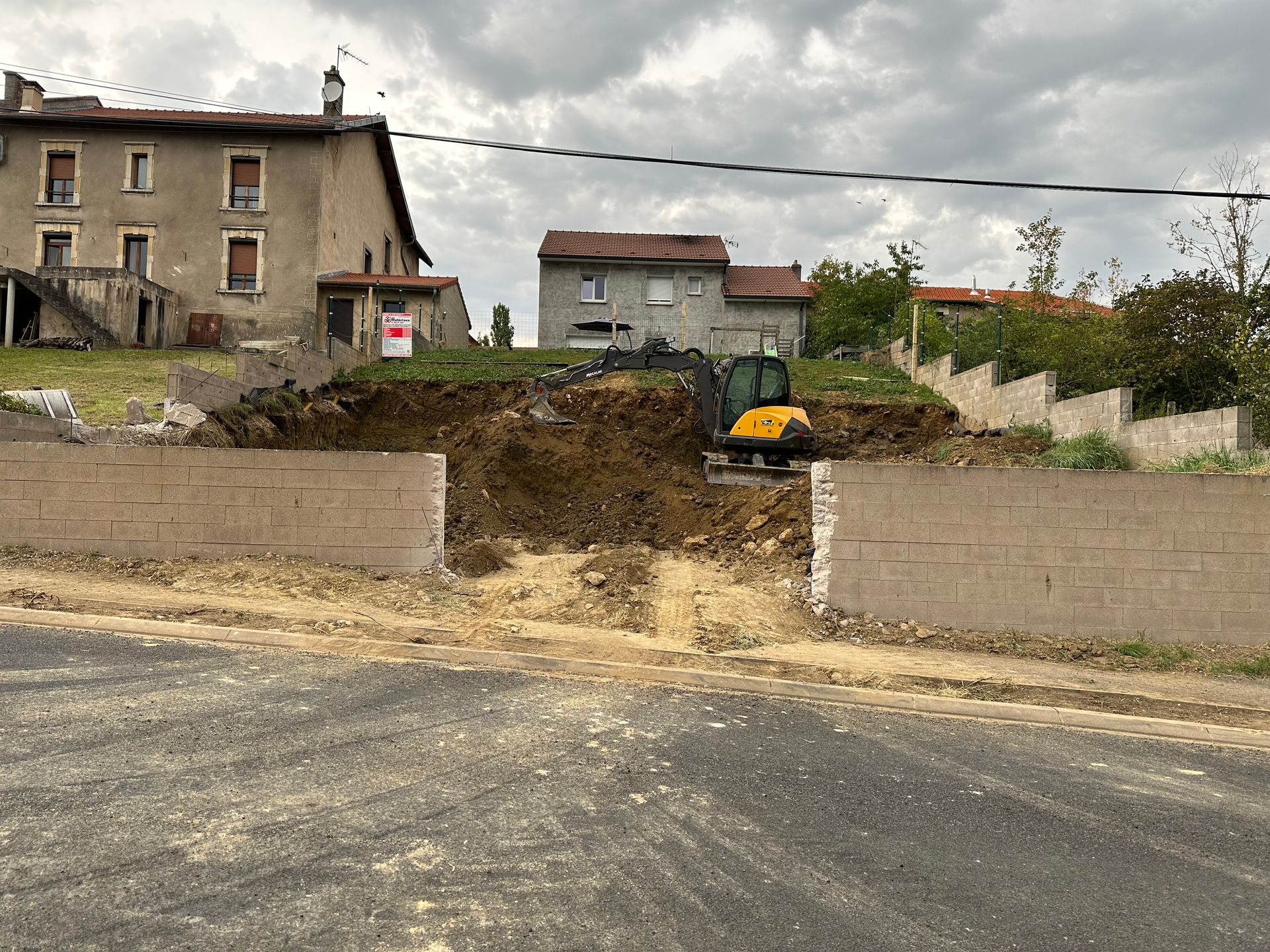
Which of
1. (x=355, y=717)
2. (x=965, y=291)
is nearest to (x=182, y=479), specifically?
(x=355, y=717)

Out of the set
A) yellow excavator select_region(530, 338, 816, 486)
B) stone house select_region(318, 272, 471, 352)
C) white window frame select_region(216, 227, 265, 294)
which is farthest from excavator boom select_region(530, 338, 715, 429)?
white window frame select_region(216, 227, 265, 294)

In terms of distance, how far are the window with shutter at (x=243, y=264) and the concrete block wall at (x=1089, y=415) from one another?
2536cm

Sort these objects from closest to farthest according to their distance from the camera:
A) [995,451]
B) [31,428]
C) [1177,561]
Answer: [1177,561] < [31,428] < [995,451]

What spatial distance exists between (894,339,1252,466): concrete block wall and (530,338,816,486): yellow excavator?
481cm

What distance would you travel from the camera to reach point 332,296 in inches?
1232

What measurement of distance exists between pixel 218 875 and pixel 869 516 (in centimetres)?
779

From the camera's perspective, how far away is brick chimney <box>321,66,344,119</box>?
32406 millimetres

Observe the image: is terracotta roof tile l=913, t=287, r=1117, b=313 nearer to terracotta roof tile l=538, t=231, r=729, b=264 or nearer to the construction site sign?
terracotta roof tile l=538, t=231, r=729, b=264

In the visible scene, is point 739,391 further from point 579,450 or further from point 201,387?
point 201,387

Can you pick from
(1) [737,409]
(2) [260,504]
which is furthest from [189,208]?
(2) [260,504]

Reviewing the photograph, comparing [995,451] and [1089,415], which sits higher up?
[1089,415]

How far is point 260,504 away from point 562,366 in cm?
1577

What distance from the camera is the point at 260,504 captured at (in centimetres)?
1043

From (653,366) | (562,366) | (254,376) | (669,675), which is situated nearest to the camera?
(669,675)
